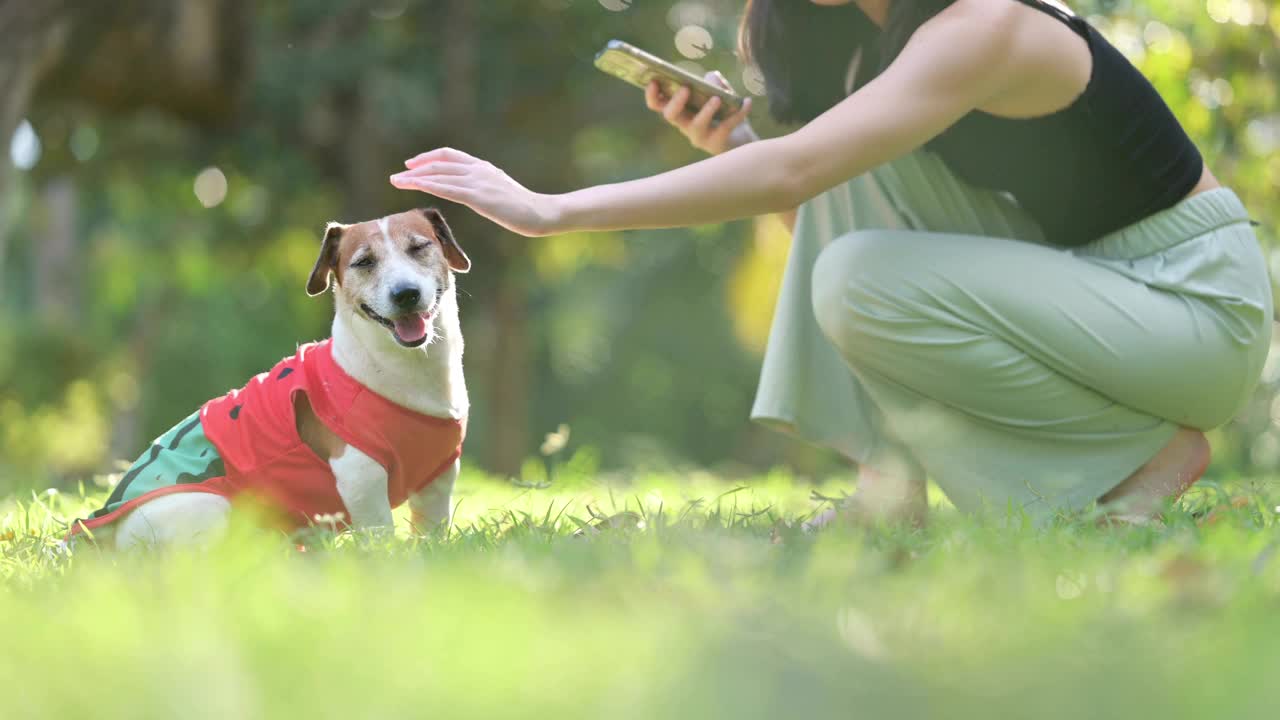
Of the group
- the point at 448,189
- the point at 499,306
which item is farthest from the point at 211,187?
the point at 448,189

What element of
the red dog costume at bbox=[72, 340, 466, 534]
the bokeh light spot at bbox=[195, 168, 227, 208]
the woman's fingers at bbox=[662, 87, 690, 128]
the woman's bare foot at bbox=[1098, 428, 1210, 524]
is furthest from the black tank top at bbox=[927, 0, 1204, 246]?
the bokeh light spot at bbox=[195, 168, 227, 208]

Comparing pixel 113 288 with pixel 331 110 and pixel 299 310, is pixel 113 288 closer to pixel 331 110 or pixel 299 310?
pixel 299 310

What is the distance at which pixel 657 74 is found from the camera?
3.44 meters

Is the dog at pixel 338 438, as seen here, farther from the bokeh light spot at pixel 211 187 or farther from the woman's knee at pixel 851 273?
the bokeh light spot at pixel 211 187

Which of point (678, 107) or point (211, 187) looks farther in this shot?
point (211, 187)

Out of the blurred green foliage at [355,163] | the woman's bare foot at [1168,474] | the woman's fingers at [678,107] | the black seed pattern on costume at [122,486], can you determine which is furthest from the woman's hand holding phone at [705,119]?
the blurred green foliage at [355,163]

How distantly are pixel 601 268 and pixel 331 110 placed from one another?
12324mm

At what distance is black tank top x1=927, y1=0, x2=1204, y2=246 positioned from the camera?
2.98 metres

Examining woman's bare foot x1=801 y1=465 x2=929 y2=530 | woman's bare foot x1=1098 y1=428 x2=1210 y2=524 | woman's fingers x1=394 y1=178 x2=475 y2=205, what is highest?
woman's fingers x1=394 y1=178 x2=475 y2=205

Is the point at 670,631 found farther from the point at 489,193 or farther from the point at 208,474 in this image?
the point at 208,474

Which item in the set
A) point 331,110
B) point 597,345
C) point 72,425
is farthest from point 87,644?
point 597,345

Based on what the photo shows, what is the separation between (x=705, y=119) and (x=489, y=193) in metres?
1.08

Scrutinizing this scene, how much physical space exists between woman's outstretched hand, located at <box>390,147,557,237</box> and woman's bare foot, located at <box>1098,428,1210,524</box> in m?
1.57

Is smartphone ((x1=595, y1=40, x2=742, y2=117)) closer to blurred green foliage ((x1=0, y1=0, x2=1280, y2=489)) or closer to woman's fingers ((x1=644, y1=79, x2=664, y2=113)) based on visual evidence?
woman's fingers ((x1=644, y1=79, x2=664, y2=113))
